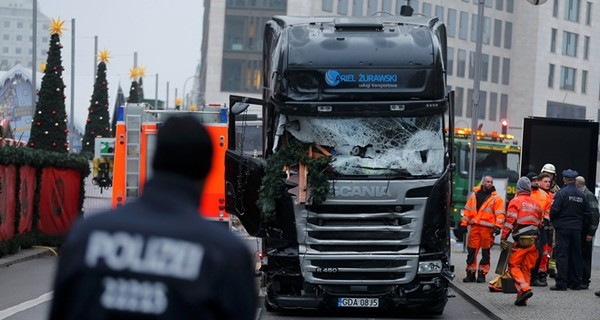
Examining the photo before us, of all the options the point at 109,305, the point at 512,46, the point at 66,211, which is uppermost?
the point at 512,46

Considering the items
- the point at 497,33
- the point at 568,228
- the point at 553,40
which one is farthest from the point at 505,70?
the point at 568,228

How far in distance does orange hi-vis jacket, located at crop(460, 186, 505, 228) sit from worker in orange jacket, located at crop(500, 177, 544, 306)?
2645mm

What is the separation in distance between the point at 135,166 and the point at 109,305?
60.5 ft

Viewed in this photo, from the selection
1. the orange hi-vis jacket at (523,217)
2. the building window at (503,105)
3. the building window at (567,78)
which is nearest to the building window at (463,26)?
the building window at (503,105)

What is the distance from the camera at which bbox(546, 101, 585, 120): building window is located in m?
89.6

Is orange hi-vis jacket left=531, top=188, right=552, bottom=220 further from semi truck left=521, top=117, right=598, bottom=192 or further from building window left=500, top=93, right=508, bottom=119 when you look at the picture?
Result: building window left=500, top=93, right=508, bottom=119

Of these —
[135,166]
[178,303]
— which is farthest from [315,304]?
[178,303]

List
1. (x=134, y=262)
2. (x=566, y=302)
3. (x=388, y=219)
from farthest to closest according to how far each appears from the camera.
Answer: (x=566, y=302)
(x=388, y=219)
(x=134, y=262)

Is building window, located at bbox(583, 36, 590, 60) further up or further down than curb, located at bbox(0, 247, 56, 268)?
further up

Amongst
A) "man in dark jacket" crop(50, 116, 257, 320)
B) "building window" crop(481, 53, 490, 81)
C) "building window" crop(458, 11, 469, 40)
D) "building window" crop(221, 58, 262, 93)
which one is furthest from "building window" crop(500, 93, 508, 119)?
"man in dark jacket" crop(50, 116, 257, 320)

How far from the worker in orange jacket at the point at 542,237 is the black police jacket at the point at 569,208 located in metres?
0.24

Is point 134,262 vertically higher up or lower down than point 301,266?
higher up

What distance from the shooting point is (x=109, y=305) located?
152 inches

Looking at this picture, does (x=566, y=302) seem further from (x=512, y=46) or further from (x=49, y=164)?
(x=512, y=46)
